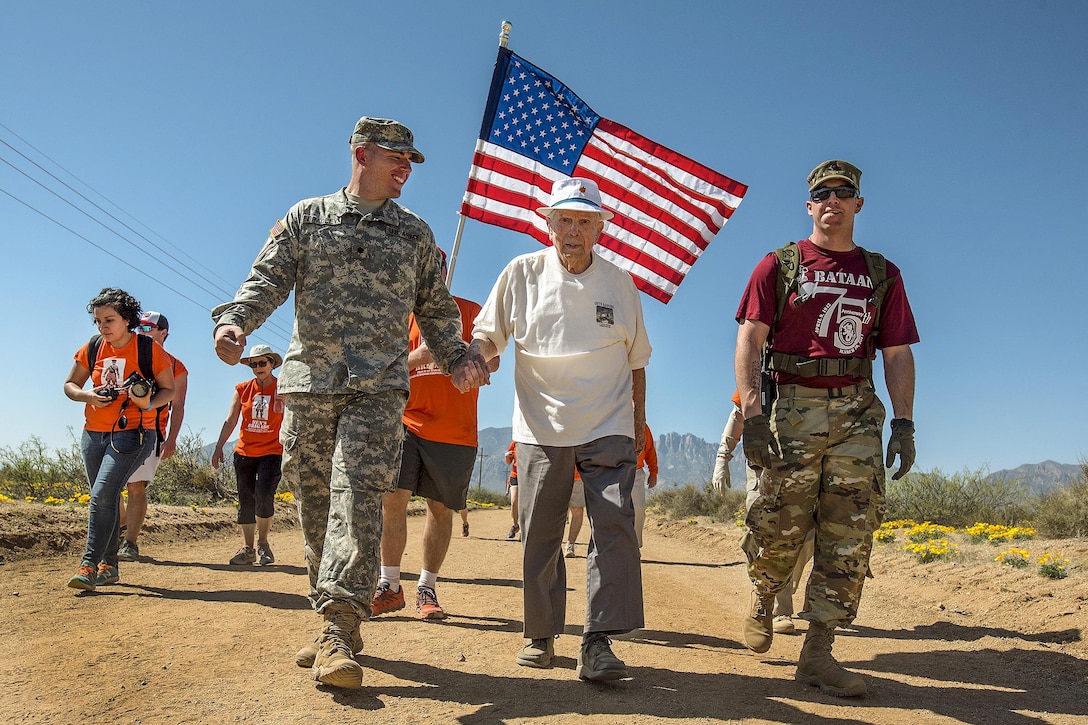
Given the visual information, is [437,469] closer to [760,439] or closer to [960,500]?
[760,439]

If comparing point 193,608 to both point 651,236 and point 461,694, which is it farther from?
point 651,236

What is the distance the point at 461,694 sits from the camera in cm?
387

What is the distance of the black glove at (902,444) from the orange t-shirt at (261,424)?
6333mm

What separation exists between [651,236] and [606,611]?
5.90 meters

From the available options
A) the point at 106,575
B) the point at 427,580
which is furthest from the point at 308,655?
the point at 106,575

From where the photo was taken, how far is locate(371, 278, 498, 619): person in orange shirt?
588 centimetres

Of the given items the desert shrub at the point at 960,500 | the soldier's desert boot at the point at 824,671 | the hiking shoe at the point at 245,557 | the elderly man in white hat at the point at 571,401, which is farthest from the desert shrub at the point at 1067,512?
the hiking shoe at the point at 245,557

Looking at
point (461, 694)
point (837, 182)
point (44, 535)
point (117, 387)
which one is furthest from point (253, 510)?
point (837, 182)

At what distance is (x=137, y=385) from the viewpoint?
6918 mm

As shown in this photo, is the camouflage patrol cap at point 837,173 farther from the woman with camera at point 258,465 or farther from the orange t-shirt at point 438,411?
the woman with camera at point 258,465

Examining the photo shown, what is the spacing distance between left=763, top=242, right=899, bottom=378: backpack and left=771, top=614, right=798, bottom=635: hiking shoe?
87.6 inches

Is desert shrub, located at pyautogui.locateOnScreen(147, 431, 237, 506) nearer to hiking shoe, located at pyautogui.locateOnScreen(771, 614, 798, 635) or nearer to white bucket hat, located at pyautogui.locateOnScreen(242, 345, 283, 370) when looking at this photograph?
white bucket hat, located at pyautogui.locateOnScreen(242, 345, 283, 370)

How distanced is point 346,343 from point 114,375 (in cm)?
387

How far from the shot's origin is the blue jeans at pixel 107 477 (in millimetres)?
6609
